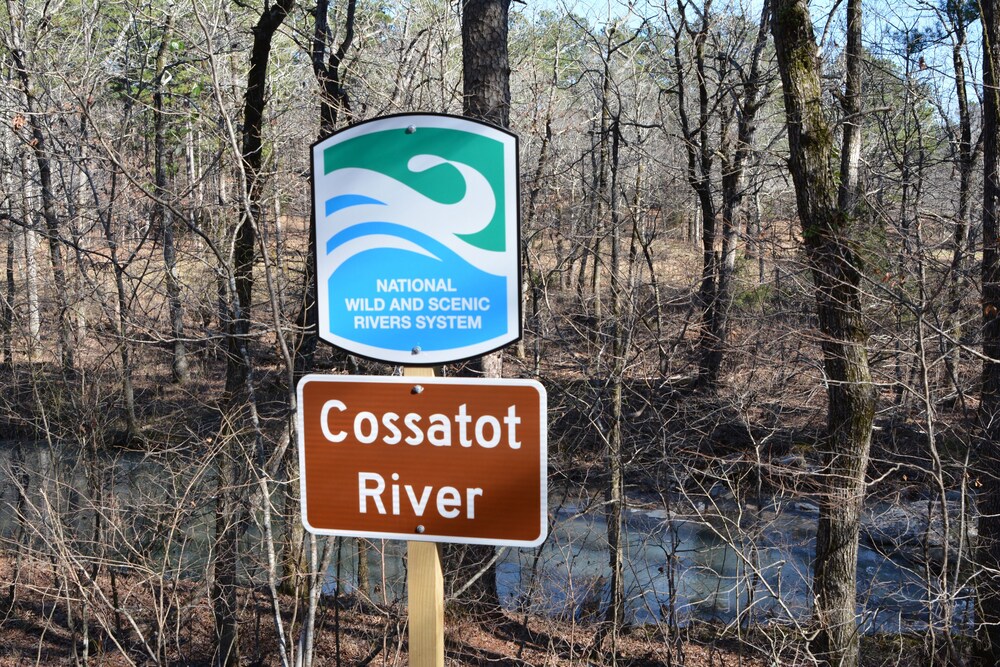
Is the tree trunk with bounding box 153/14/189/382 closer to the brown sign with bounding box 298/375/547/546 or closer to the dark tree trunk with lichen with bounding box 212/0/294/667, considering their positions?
the dark tree trunk with lichen with bounding box 212/0/294/667

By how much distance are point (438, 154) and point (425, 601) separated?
3.32 ft

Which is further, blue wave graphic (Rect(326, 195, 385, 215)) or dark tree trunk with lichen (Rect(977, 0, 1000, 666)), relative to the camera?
dark tree trunk with lichen (Rect(977, 0, 1000, 666))

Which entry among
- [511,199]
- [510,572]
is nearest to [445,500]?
[511,199]

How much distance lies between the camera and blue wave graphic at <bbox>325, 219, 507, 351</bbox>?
79.4 inches

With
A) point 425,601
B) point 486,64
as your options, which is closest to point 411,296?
point 425,601

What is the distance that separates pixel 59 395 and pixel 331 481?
10050 millimetres

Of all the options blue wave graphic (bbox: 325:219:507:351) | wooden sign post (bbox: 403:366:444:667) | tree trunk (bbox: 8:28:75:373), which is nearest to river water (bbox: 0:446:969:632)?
tree trunk (bbox: 8:28:75:373)

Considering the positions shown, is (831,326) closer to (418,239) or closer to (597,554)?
(597,554)

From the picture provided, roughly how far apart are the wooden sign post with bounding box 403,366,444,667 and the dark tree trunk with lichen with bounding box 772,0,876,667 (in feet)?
22.6

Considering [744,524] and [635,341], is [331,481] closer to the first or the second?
[635,341]

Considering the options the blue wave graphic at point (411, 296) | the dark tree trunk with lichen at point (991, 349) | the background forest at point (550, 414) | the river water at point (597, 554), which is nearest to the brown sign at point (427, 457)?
the blue wave graphic at point (411, 296)

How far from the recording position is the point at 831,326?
27.9 feet

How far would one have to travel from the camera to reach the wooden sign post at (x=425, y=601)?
2.07m

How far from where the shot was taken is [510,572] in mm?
11633
